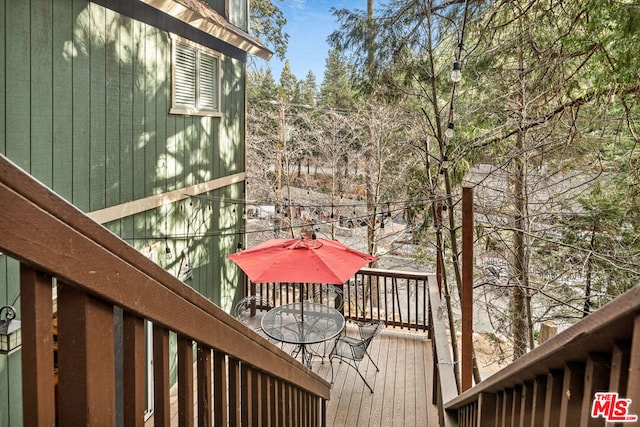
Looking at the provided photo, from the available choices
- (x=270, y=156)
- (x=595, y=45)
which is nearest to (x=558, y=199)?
(x=595, y=45)

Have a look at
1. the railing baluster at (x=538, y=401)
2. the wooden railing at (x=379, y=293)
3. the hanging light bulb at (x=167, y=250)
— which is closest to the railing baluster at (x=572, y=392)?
the railing baluster at (x=538, y=401)

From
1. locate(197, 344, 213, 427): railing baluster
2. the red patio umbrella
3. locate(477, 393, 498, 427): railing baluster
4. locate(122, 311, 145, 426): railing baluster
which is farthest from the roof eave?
locate(477, 393, 498, 427): railing baluster

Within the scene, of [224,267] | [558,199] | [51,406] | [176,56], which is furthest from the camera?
[558,199]

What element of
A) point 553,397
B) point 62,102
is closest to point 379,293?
point 62,102

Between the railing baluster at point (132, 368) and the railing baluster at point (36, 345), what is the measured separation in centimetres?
16

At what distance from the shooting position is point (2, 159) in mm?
560

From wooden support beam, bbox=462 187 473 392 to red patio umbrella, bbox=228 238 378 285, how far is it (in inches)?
63.6

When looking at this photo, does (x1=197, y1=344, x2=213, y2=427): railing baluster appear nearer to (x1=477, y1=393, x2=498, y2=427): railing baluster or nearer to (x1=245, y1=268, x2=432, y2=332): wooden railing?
(x1=477, y1=393, x2=498, y2=427): railing baluster

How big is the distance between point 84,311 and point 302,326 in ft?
16.5

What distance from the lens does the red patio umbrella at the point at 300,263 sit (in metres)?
4.99

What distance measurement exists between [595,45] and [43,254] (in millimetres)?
5339

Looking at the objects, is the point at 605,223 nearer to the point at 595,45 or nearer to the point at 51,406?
the point at 595,45

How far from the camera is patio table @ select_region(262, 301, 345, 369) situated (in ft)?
17.5

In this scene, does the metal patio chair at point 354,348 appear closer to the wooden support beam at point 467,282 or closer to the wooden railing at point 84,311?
the wooden support beam at point 467,282
